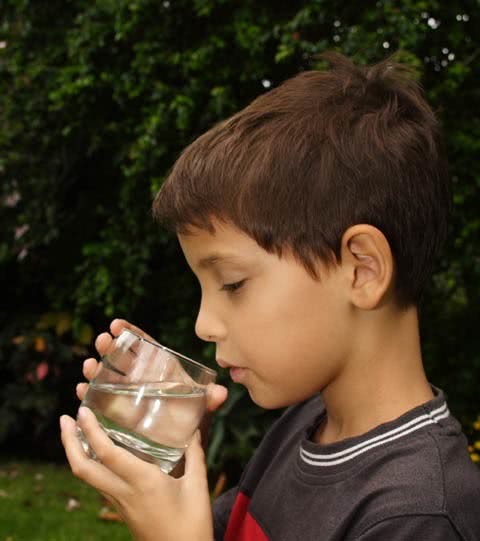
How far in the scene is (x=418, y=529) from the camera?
55.2 inches

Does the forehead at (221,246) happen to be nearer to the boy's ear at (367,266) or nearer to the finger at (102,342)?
the boy's ear at (367,266)

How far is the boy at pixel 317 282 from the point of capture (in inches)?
64.6

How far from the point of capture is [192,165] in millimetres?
1811

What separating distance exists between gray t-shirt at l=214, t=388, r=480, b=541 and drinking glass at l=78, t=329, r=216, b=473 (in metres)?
0.30

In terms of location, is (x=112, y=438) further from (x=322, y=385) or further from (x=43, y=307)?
(x=43, y=307)

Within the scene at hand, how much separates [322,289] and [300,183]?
22cm

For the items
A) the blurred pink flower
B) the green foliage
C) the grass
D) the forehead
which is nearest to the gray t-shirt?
the forehead

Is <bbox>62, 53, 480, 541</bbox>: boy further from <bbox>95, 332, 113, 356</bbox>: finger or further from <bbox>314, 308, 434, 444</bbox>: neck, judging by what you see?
<bbox>95, 332, 113, 356</bbox>: finger

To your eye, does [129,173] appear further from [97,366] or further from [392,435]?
[392,435]

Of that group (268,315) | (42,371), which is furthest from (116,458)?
(42,371)

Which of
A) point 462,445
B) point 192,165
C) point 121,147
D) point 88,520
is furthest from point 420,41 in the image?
point 88,520

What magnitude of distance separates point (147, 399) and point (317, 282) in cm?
42

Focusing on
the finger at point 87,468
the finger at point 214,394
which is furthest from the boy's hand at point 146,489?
the finger at point 214,394

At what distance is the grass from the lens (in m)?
4.46
